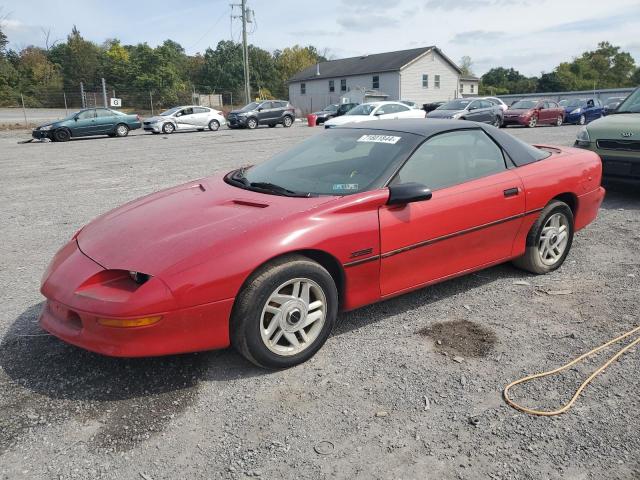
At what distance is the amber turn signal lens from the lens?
2.57m

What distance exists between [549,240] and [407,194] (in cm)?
179

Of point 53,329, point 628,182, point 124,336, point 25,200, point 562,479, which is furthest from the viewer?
point 25,200

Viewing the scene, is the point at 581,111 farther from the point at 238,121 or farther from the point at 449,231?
the point at 449,231

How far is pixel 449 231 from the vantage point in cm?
357

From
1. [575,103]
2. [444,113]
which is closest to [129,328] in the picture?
[444,113]

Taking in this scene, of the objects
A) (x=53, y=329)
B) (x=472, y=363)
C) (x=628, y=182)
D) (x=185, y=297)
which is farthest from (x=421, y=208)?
(x=628, y=182)

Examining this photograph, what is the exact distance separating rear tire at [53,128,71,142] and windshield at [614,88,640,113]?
19752 millimetres

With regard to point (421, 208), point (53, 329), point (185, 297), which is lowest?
point (53, 329)

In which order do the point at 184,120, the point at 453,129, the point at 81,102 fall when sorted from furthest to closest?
the point at 81,102 < the point at 184,120 < the point at 453,129

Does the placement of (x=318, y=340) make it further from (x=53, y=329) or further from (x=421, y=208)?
(x=53, y=329)

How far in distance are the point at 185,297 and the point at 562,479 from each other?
1879mm

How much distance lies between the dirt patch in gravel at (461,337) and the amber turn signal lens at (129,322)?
1717mm

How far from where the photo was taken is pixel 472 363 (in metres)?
3.06

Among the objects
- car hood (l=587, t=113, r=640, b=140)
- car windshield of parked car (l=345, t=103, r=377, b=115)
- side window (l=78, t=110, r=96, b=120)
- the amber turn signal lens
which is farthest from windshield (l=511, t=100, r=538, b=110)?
the amber turn signal lens
